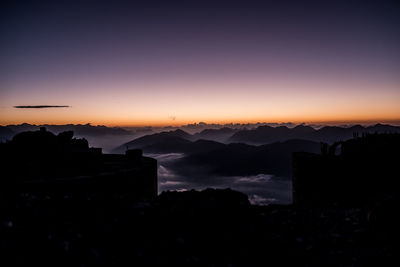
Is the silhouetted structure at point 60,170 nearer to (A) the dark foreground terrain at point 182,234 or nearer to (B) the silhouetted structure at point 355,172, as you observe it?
(A) the dark foreground terrain at point 182,234

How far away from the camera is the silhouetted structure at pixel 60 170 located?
10.8 metres

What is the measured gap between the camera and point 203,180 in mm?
177875

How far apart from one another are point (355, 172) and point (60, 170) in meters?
15.4

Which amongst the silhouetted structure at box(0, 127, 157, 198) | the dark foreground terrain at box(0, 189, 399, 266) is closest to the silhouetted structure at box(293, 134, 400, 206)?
the dark foreground terrain at box(0, 189, 399, 266)

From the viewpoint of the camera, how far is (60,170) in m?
14.7

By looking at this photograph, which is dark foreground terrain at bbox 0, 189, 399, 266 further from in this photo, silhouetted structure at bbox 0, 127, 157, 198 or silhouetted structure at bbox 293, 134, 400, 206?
silhouetted structure at bbox 293, 134, 400, 206

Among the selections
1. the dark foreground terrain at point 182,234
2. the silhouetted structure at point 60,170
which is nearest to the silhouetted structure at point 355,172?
the dark foreground terrain at point 182,234

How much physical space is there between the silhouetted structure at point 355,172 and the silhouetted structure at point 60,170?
8.27 metres

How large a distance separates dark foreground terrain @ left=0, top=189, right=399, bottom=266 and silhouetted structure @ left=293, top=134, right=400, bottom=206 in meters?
6.01

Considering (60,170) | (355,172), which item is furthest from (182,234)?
(355,172)

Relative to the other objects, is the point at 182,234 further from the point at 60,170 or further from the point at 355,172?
the point at 355,172

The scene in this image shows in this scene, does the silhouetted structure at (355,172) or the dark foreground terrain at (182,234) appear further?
the silhouetted structure at (355,172)

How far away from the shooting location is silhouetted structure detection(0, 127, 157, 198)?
1077cm

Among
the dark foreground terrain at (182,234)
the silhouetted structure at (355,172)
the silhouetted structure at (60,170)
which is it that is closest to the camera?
the dark foreground terrain at (182,234)
